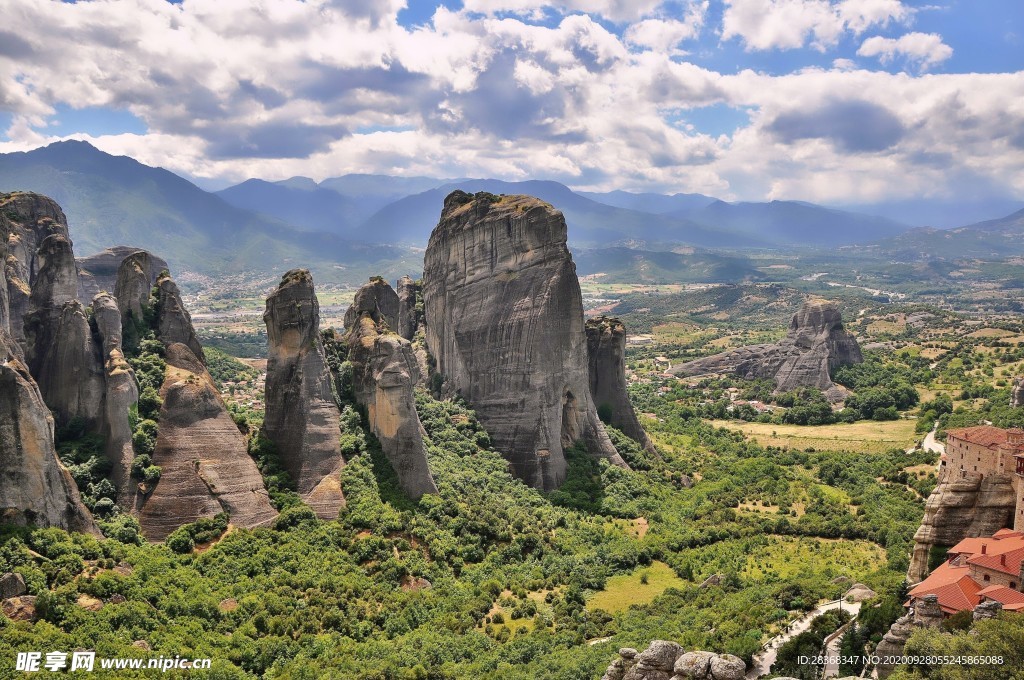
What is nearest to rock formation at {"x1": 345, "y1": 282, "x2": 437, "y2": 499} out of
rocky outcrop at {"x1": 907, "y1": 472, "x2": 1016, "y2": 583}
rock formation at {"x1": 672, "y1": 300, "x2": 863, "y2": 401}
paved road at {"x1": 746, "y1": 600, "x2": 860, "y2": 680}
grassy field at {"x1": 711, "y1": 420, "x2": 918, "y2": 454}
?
paved road at {"x1": 746, "y1": 600, "x2": 860, "y2": 680}

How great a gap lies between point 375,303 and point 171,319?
1257 centimetres

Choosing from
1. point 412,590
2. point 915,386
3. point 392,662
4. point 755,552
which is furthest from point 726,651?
point 915,386

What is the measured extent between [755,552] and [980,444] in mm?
17234

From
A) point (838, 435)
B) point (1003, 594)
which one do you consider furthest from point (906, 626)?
point (838, 435)

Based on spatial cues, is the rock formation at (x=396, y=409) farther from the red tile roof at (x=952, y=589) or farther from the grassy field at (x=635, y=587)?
the red tile roof at (x=952, y=589)

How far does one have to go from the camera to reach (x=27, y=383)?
28.6 m

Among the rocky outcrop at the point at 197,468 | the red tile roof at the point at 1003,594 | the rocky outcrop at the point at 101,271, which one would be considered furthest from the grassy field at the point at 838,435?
the rocky outcrop at the point at 101,271

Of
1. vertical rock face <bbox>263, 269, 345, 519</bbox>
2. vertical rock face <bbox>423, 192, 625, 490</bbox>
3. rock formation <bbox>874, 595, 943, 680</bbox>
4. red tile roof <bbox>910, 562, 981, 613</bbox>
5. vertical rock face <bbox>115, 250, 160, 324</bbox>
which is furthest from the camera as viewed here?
vertical rock face <bbox>423, 192, 625, 490</bbox>

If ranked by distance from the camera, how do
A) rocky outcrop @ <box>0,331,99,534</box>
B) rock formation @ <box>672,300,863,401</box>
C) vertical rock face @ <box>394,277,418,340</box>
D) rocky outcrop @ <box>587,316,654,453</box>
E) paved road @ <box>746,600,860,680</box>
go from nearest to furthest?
paved road @ <box>746,600,860,680</box>
rocky outcrop @ <box>0,331,99,534</box>
rocky outcrop @ <box>587,316,654,453</box>
vertical rock face @ <box>394,277,418,340</box>
rock formation @ <box>672,300,863,401</box>

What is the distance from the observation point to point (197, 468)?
35281 mm

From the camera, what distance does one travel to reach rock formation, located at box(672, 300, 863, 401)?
340 feet

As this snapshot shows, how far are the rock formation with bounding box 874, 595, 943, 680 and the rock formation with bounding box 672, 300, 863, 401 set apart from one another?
7989 centimetres

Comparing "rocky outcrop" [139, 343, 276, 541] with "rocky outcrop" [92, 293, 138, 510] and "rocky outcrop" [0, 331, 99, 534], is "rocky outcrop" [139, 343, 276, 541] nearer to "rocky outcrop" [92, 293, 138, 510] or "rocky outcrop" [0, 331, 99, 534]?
"rocky outcrop" [92, 293, 138, 510]

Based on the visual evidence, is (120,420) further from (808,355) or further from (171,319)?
(808,355)
